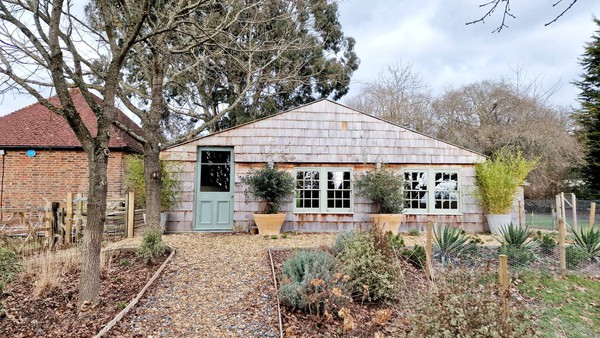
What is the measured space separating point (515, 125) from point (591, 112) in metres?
4.91

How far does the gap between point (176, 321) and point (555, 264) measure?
21.4 ft

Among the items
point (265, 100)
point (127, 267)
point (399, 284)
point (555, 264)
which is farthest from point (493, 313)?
point (265, 100)

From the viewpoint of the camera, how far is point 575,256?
240 inches

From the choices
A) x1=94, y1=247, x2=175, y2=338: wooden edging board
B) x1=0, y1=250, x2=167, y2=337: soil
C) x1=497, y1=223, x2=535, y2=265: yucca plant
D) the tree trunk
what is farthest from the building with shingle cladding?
the tree trunk

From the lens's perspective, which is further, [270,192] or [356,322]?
[270,192]

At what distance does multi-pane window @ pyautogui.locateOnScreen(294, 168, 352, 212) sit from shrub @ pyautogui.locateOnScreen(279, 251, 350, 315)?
187 inches

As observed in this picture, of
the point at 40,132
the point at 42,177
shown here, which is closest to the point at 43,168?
the point at 42,177

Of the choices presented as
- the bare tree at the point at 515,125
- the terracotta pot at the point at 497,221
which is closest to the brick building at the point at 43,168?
the terracotta pot at the point at 497,221

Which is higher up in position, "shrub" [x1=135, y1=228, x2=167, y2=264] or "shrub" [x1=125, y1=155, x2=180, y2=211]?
"shrub" [x1=125, y1=155, x2=180, y2=211]

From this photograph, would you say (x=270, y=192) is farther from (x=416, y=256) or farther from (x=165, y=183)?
(x=416, y=256)

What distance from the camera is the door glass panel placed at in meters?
9.41

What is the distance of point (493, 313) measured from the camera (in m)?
2.47

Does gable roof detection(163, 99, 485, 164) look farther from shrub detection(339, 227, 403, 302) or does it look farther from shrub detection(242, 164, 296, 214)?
shrub detection(339, 227, 403, 302)

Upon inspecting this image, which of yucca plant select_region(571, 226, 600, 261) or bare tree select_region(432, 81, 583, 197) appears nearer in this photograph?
yucca plant select_region(571, 226, 600, 261)
